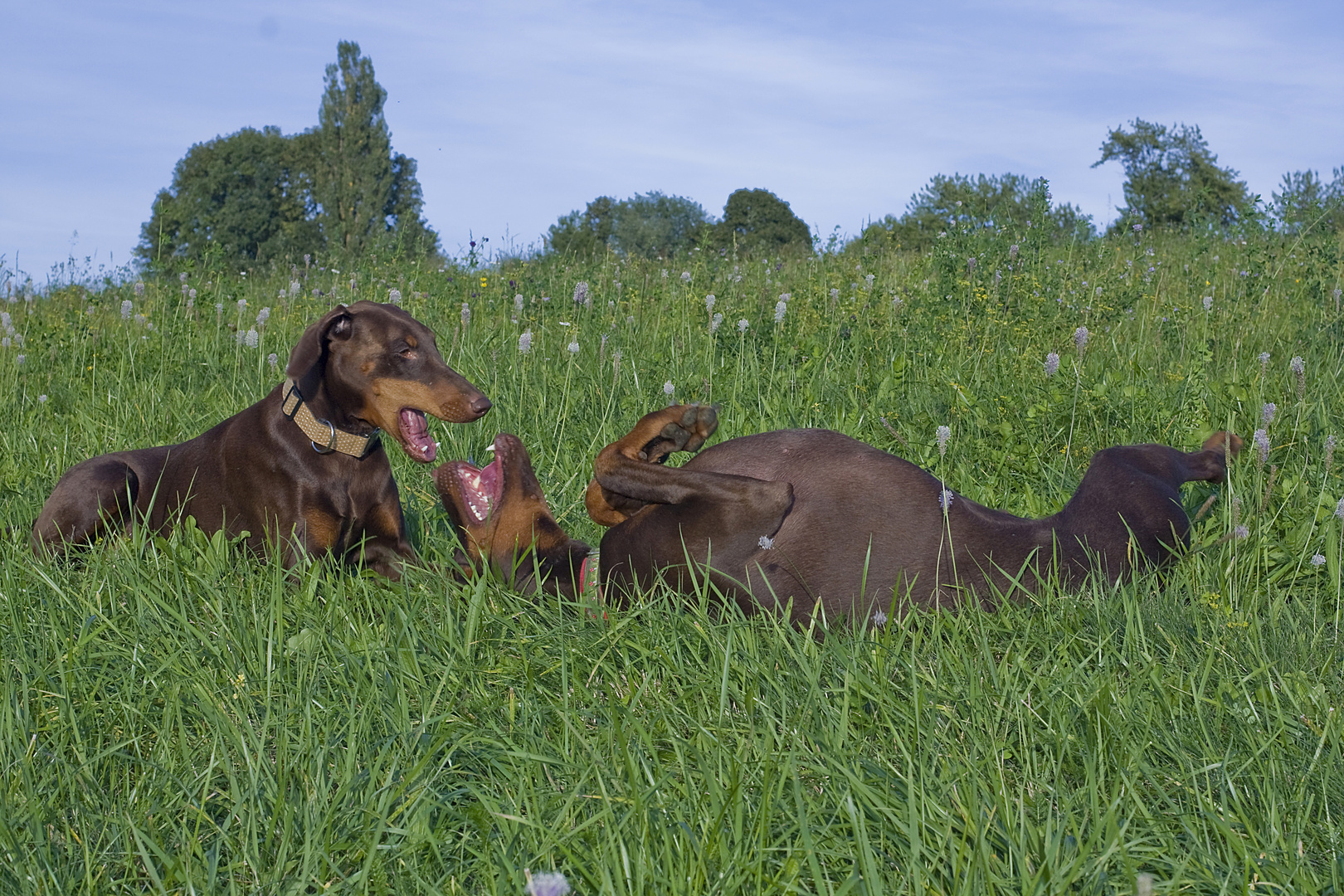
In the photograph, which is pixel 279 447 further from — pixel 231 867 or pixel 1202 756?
pixel 1202 756

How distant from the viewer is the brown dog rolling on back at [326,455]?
146 inches

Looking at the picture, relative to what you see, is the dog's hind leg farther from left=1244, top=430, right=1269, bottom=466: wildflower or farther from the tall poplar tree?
the tall poplar tree

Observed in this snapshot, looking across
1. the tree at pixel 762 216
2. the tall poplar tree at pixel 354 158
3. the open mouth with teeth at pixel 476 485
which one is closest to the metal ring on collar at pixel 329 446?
the open mouth with teeth at pixel 476 485

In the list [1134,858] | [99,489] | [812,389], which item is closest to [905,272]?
[812,389]

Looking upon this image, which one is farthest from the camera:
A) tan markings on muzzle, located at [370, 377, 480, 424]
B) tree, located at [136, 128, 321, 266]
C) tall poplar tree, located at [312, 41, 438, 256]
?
tall poplar tree, located at [312, 41, 438, 256]

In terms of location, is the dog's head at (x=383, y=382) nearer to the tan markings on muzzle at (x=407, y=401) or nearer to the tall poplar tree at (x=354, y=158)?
the tan markings on muzzle at (x=407, y=401)

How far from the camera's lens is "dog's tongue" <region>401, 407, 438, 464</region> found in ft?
12.4

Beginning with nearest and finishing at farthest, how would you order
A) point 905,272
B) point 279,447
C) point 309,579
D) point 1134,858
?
A: point 1134,858 < point 309,579 < point 279,447 < point 905,272

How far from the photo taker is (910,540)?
2.97m

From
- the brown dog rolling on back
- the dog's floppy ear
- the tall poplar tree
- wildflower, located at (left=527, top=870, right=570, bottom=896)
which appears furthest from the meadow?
the tall poplar tree

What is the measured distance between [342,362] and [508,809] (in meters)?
2.40

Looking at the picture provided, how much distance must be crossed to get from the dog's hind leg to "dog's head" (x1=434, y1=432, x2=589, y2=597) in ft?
4.89

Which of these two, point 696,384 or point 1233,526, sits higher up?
point 696,384

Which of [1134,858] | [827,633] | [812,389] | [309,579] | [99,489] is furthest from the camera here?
[812,389]
